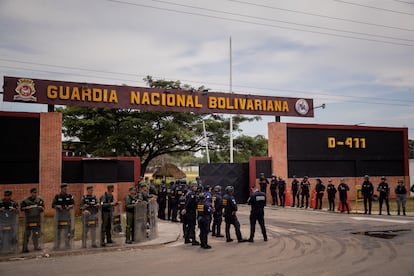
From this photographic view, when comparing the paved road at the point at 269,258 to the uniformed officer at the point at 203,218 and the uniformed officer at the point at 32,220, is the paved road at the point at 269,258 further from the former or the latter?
the uniformed officer at the point at 32,220

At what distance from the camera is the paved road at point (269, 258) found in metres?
8.65

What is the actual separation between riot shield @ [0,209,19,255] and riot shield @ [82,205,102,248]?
1868mm

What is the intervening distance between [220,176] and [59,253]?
54.2 feet

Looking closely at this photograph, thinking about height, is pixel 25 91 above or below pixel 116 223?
above

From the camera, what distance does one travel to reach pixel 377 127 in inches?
1118

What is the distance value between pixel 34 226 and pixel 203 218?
16.2ft

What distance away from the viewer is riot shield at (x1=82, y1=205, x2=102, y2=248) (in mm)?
11789

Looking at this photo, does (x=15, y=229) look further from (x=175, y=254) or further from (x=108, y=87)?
(x=108, y=87)

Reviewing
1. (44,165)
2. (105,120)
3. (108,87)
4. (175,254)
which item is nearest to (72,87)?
(108,87)

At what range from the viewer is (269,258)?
390 inches

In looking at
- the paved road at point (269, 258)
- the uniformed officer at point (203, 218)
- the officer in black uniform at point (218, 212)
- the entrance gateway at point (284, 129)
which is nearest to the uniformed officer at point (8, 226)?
the paved road at point (269, 258)

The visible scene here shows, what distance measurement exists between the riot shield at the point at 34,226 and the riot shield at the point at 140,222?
2.81 meters

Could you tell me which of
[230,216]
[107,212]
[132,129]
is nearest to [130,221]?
[107,212]

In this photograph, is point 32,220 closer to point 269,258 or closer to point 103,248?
point 103,248
